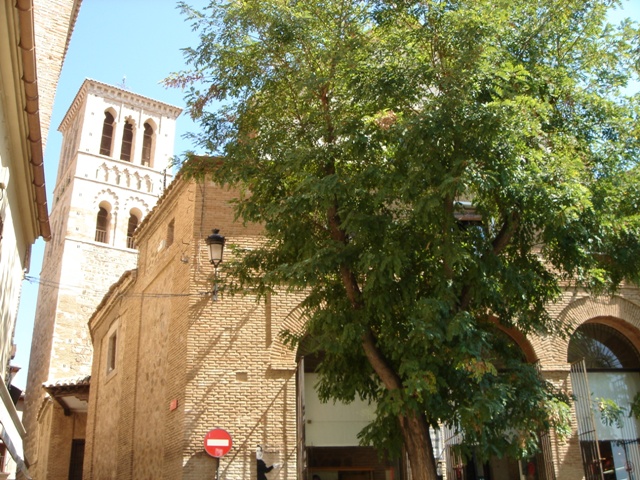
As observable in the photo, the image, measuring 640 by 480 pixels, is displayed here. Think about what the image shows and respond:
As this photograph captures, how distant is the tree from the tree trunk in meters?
0.02

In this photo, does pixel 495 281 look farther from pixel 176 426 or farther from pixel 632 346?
pixel 632 346

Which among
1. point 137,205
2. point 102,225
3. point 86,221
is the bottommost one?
point 86,221

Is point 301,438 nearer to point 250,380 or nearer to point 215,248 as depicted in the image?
point 250,380

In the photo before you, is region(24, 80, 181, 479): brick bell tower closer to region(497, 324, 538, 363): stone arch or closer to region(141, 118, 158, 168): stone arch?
region(141, 118, 158, 168): stone arch

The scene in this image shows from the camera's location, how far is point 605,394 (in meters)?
13.8

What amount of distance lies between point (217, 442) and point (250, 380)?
1.22m

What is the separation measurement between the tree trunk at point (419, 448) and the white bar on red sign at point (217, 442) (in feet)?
13.6

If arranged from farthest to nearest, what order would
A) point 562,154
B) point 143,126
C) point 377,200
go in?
point 143,126 → point 562,154 → point 377,200

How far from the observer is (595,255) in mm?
8906

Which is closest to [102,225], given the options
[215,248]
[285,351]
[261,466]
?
[285,351]

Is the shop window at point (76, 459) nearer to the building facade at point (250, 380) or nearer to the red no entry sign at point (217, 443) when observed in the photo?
the building facade at point (250, 380)

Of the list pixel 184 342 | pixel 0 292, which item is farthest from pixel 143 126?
pixel 0 292

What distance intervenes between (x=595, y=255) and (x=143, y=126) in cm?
3705

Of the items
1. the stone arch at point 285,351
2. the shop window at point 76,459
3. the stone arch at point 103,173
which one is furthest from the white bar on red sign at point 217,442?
the stone arch at point 103,173
